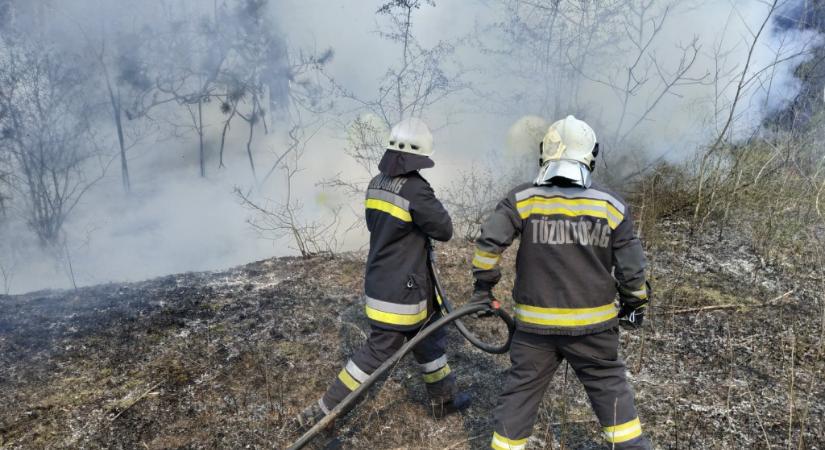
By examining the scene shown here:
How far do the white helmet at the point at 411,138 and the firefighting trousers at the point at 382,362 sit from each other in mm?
984

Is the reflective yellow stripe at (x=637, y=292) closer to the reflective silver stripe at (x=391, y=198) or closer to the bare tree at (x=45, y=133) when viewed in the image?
the reflective silver stripe at (x=391, y=198)

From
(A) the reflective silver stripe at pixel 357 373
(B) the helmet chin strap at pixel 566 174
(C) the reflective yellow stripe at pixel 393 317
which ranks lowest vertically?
(A) the reflective silver stripe at pixel 357 373

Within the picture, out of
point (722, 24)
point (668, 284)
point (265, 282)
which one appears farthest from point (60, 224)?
point (722, 24)

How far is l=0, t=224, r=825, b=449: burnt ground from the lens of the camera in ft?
9.84

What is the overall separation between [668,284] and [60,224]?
24.6ft

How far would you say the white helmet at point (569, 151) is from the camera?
2.26 meters

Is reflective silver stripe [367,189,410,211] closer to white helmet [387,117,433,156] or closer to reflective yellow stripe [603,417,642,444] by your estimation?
white helmet [387,117,433,156]

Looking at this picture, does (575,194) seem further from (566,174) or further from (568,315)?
(568,315)

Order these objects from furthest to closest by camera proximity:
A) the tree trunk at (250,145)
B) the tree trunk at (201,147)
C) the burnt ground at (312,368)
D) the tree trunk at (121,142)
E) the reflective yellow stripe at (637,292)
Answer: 1. the tree trunk at (250,145)
2. the tree trunk at (201,147)
3. the tree trunk at (121,142)
4. the burnt ground at (312,368)
5. the reflective yellow stripe at (637,292)

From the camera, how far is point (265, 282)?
16.6 ft

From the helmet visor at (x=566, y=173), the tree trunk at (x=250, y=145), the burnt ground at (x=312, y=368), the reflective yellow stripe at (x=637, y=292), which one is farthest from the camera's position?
the tree trunk at (x=250, y=145)

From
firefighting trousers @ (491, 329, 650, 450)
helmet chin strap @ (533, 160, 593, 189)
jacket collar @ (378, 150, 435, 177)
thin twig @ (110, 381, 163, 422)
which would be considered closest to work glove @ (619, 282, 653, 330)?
firefighting trousers @ (491, 329, 650, 450)

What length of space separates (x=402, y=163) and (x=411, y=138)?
147mm

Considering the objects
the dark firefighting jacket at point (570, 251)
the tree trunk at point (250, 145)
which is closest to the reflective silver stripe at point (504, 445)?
the dark firefighting jacket at point (570, 251)
